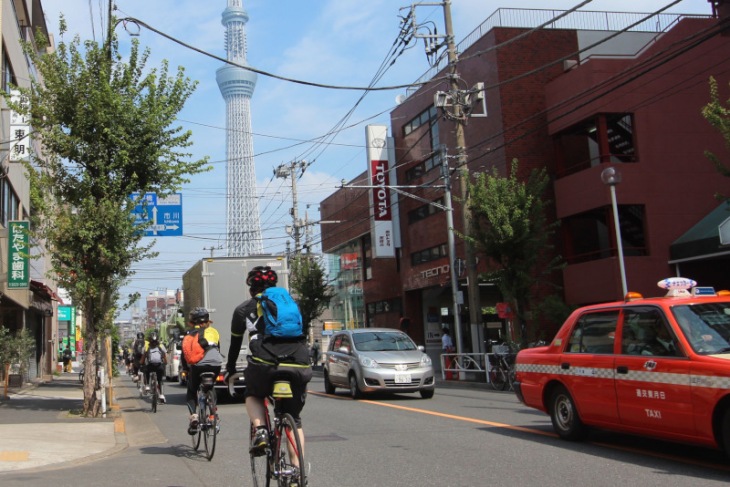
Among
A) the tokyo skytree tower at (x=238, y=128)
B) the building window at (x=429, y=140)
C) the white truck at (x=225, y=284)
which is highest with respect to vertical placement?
the tokyo skytree tower at (x=238, y=128)

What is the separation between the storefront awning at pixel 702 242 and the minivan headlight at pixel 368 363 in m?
11.6

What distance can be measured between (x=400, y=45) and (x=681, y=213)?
10942 mm

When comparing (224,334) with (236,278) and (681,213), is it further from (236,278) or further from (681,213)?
(681,213)

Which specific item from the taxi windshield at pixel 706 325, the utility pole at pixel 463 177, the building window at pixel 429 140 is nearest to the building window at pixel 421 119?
the building window at pixel 429 140

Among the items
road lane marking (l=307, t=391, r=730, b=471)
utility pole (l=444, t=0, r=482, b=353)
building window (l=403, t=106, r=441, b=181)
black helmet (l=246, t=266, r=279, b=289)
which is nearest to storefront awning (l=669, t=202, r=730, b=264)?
utility pole (l=444, t=0, r=482, b=353)

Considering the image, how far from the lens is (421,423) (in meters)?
11.5

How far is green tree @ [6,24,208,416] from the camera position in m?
14.4

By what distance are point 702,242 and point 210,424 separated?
18.8 m

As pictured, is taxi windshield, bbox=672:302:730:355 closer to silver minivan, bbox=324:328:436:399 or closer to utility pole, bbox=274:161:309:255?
silver minivan, bbox=324:328:436:399

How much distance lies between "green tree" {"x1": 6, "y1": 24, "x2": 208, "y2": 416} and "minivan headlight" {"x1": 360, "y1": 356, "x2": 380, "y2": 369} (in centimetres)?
524

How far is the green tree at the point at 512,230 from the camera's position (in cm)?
2095

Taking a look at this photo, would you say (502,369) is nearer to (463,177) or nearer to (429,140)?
(463,177)

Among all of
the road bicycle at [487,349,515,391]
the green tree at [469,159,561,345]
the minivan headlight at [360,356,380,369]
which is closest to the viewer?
the minivan headlight at [360,356,380,369]

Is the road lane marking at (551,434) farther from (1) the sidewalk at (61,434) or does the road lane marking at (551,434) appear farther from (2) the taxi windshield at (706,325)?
(1) the sidewalk at (61,434)
